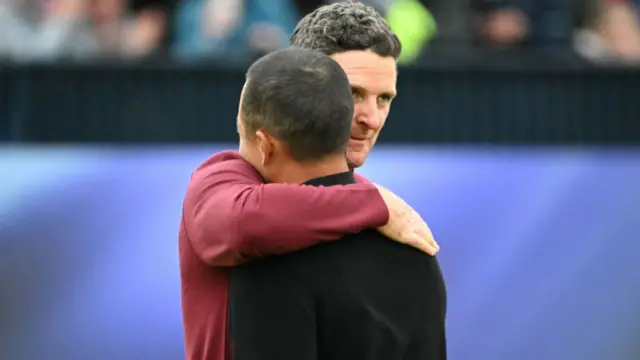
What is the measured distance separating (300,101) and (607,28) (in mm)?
5384

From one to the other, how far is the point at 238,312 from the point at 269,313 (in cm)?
6

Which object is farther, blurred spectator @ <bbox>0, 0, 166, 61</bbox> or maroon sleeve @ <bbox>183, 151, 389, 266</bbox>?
blurred spectator @ <bbox>0, 0, 166, 61</bbox>

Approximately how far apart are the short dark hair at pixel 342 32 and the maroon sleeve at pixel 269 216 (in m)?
0.50

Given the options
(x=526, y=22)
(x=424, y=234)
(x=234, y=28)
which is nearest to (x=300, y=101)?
(x=424, y=234)

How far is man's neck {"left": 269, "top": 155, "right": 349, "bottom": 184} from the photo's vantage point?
2.24 metres

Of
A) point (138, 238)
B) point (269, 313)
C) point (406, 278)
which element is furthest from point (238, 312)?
point (138, 238)

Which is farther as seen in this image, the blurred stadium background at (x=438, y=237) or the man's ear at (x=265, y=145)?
the blurred stadium background at (x=438, y=237)

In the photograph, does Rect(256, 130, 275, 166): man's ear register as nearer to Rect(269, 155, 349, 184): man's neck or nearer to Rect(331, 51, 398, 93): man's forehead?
Rect(269, 155, 349, 184): man's neck

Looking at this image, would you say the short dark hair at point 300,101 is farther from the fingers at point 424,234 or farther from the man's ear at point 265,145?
the fingers at point 424,234

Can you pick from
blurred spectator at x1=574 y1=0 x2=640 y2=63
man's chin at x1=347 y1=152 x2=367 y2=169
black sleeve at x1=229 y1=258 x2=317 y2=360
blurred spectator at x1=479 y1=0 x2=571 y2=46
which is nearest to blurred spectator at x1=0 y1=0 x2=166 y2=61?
blurred spectator at x1=479 y1=0 x2=571 y2=46

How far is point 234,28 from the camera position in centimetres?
662

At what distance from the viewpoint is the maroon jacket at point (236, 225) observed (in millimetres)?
2158

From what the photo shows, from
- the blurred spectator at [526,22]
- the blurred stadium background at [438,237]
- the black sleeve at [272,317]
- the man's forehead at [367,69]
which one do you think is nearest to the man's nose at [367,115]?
the man's forehead at [367,69]

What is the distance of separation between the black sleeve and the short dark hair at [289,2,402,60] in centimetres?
67
